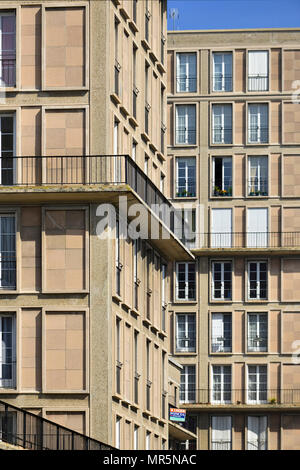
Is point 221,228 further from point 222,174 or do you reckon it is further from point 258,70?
point 258,70

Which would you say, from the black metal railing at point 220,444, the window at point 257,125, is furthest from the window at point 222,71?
the black metal railing at point 220,444

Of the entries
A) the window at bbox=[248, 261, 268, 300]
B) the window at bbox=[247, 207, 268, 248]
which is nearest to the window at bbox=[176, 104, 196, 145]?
the window at bbox=[247, 207, 268, 248]

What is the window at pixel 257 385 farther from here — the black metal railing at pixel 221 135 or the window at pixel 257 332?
the black metal railing at pixel 221 135

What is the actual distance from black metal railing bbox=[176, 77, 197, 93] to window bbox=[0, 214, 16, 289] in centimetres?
4456

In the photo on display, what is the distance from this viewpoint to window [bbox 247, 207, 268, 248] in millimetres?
98812

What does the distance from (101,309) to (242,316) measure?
4303 cm

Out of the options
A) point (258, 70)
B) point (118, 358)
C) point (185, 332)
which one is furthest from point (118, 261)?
point (258, 70)

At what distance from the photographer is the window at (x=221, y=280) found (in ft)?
324

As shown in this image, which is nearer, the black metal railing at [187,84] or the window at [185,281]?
the window at [185,281]

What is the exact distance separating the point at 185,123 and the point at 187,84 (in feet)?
7.86

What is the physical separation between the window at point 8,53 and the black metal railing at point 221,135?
4334 centimetres

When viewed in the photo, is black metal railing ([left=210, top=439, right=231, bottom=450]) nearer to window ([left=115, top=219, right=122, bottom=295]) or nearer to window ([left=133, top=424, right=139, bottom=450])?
window ([left=133, top=424, right=139, bottom=450])

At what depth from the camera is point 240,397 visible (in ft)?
321

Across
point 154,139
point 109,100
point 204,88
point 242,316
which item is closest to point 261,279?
point 242,316
